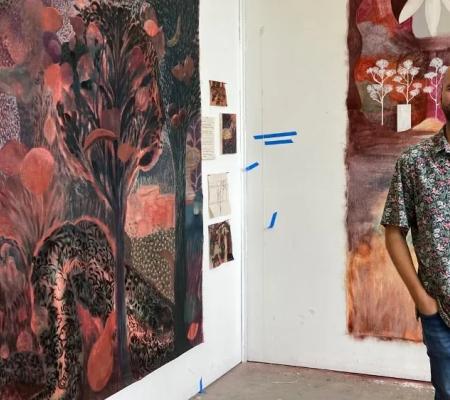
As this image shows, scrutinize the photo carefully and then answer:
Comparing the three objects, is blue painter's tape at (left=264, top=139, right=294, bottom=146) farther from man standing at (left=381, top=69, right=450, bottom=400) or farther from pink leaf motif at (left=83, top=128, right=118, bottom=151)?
man standing at (left=381, top=69, right=450, bottom=400)

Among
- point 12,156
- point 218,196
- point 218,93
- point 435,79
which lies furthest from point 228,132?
point 12,156

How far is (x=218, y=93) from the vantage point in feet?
10.4

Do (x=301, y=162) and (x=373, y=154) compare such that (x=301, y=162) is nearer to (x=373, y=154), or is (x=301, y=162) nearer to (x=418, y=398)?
(x=373, y=154)

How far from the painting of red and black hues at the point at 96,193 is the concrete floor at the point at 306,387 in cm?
34

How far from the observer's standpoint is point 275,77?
3.38 m

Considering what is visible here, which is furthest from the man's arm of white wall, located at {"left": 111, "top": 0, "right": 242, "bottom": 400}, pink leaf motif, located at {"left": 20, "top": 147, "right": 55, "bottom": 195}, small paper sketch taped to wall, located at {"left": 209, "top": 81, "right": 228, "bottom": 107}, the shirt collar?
small paper sketch taped to wall, located at {"left": 209, "top": 81, "right": 228, "bottom": 107}

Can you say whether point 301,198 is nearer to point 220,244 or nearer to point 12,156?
point 220,244

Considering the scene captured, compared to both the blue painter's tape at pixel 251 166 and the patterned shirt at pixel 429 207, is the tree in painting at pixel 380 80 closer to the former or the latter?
the blue painter's tape at pixel 251 166

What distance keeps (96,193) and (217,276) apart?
1.11 m

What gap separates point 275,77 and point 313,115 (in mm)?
301

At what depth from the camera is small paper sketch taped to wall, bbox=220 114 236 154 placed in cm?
324

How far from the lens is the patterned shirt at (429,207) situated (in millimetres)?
1855

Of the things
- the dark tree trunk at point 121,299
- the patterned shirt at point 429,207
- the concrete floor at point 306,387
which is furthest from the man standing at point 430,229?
the concrete floor at point 306,387

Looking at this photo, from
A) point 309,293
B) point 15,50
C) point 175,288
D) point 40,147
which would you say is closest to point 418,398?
point 309,293
